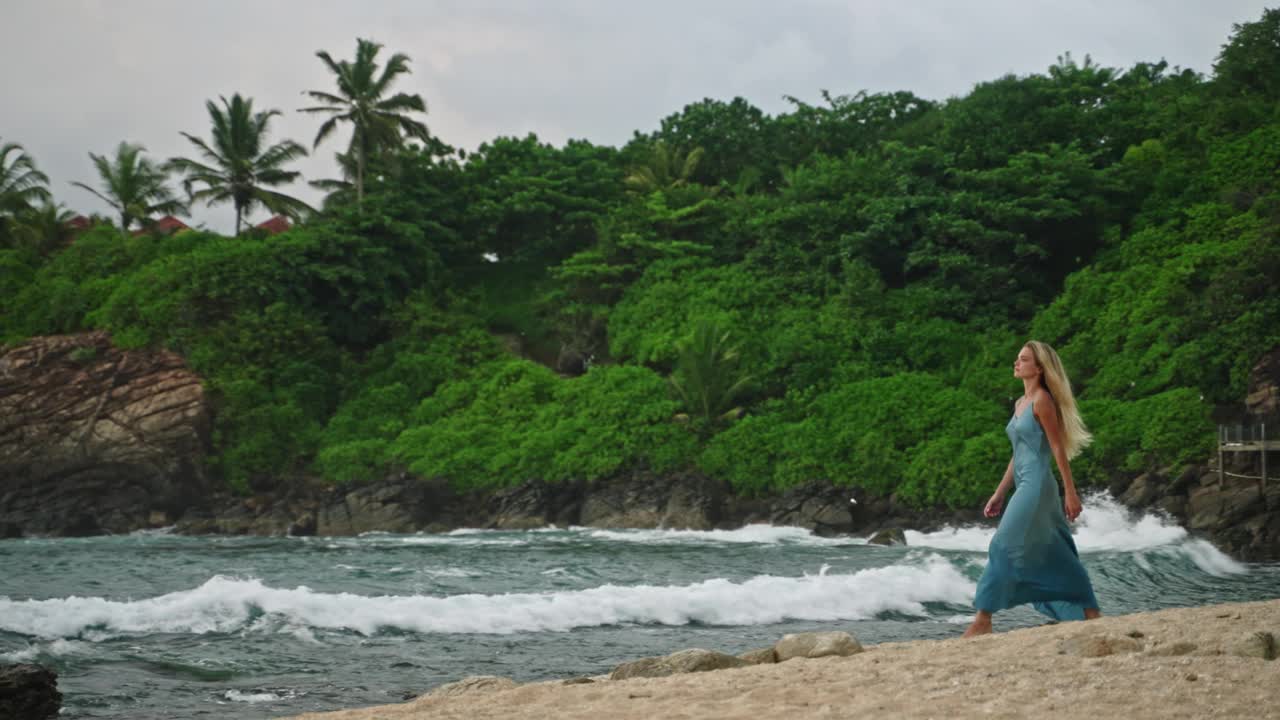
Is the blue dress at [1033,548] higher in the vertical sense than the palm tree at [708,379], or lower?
lower

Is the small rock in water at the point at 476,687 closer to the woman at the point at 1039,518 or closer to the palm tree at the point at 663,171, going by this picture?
the woman at the point at 1039,518

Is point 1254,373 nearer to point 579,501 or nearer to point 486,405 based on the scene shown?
point 579,501

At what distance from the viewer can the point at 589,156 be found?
129ft

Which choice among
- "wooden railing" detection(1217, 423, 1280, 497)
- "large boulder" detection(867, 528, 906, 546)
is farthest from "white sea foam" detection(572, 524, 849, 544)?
"wooden railing" detection(1217, 423, 1280, 497)

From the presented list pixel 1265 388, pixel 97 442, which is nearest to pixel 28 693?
pixel 1265 388

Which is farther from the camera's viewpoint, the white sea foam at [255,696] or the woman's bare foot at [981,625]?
the white sea foam at [255,696]

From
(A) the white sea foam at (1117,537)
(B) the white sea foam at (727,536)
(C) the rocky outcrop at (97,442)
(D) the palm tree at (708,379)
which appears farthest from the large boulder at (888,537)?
(C) the rocky outcrop at (97,442)

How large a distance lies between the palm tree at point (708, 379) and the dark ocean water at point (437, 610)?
9166 millimetres

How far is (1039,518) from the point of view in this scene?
6402mm

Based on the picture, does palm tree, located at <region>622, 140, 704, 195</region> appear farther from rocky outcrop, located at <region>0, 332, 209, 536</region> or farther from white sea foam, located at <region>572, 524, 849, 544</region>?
rocky outcrop, located at <region>0, 332, 209, 536</region>

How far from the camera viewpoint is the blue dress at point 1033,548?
21.0 ft

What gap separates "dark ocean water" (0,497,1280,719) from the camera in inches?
331

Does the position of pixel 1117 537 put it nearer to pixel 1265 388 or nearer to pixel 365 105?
pixel 1265 388

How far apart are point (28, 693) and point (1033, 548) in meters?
6.32
